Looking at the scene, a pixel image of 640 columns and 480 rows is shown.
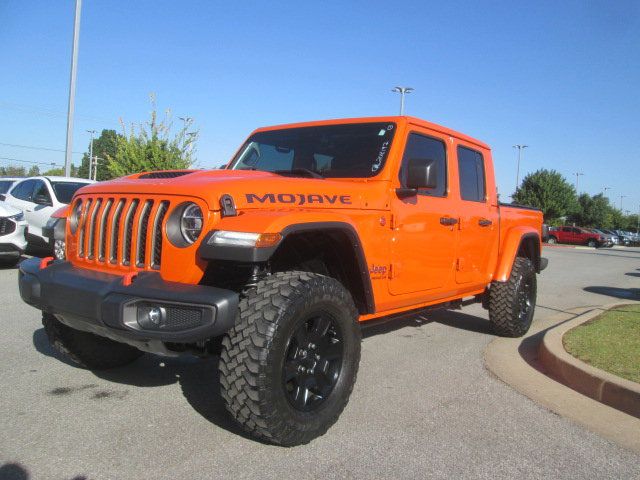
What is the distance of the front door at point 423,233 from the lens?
4023 millimetres


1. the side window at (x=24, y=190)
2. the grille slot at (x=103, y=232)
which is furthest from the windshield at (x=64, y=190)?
the grille slot at (x=103, y=232)

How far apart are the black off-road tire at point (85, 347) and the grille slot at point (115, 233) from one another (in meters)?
0.76

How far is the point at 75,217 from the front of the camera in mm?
3605

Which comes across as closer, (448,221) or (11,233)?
(448,221)

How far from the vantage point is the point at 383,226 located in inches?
152

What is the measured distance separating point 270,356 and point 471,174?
341 cm

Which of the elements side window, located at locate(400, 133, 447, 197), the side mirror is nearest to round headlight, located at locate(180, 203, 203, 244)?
the side mirror

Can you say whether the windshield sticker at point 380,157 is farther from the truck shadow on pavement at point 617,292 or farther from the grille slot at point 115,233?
the truck shadow on pavement at point 617,292

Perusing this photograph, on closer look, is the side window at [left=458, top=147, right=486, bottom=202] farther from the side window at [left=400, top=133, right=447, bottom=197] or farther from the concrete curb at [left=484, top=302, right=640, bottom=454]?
the concrete curb at [left=484, top=302, right=640, bottom=454]

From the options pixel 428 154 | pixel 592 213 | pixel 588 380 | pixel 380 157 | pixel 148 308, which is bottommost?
pixel 588 380

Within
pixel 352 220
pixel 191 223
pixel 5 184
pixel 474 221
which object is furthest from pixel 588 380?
pixel 5 184

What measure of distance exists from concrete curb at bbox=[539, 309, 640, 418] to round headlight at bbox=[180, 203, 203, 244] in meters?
3.22

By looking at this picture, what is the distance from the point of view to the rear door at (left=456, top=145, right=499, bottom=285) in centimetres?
Answer: 499

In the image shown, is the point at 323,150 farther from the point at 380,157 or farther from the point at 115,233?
the point at 115,233
